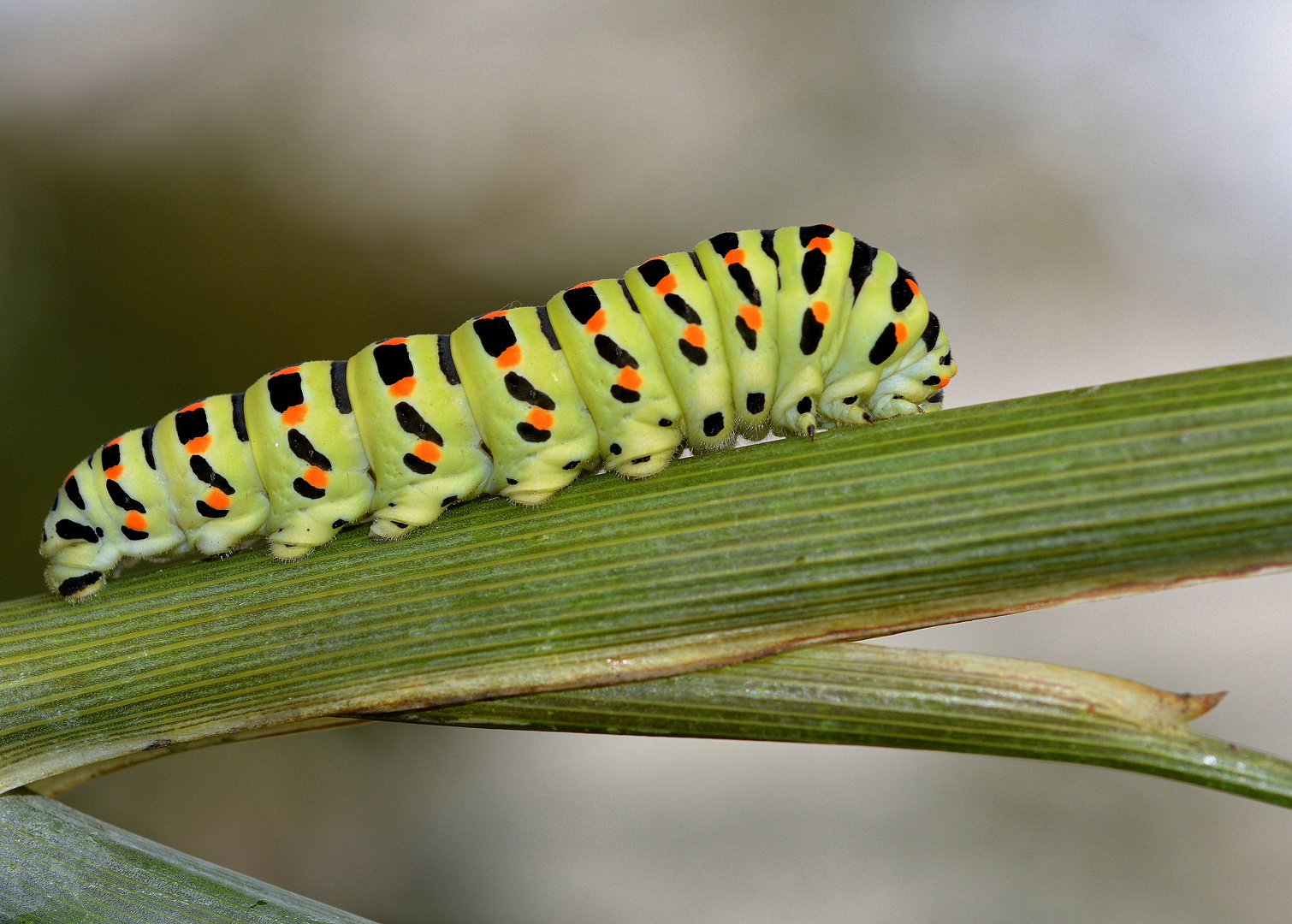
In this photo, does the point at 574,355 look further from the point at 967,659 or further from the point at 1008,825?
the point at 1008,825

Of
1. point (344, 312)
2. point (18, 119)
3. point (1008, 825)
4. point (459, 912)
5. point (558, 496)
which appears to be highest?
point (18, 119)

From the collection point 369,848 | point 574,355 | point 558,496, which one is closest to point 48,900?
point 558,496

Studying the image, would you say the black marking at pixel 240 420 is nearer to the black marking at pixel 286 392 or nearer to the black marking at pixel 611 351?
the black marking at pixel 286 392

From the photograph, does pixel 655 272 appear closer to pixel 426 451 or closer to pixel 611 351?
pixel 611 351

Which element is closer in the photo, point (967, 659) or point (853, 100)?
point (967, 659)

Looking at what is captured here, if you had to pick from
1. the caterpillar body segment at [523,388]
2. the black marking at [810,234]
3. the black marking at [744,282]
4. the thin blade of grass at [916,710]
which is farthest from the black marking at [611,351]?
the thin blade of grass at [916,710]

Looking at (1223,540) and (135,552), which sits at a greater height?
(1223,540)

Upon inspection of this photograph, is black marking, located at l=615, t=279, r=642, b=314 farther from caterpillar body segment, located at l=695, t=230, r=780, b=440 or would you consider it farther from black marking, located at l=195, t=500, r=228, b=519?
black marking, located at l=195, t=500, r=228, b=519
